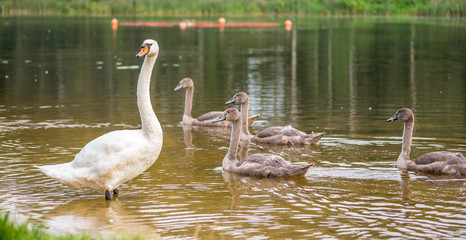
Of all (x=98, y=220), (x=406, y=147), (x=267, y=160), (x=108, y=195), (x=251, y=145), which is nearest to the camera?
(x=98, y=220)

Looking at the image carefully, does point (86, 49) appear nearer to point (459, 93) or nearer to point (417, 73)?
point (417, 73)

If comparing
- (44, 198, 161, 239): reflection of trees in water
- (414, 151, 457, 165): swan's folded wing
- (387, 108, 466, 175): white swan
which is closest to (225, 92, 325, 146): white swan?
(387, 108, 466, 175): white swan

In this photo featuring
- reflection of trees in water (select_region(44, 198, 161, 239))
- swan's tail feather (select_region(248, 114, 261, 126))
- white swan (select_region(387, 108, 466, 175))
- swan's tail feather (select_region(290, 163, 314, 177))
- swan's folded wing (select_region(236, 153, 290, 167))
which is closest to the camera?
reflection of trees in water (select_region(44, 198, 161, 239))

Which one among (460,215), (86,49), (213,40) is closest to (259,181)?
(460,215)

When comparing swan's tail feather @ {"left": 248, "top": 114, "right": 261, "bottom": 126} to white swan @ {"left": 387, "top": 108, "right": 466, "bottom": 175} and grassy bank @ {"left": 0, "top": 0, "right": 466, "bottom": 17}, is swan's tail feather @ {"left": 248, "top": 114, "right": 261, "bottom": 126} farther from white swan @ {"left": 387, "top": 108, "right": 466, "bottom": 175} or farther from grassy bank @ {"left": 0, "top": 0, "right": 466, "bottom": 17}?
grassy bank @ {"left": 0, "top": 0, "right": 466, "bottom": 17}

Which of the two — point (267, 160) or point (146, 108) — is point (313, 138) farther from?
point (146, 108)

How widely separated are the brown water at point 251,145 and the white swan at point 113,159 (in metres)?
0.38

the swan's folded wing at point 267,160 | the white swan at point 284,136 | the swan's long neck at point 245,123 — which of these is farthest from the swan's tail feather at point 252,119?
the swan's folded wing at point 267,160

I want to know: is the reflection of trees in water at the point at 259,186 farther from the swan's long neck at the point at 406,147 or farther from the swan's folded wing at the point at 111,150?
the swan's long neck at the point at 406,147

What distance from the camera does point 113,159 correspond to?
10.9 metres

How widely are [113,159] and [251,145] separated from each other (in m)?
5.79

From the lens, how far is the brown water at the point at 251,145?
10.4 metres

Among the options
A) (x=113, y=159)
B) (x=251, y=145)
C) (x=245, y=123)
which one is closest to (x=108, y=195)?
(x=113, y=159)

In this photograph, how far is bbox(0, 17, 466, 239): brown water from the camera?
34.1 feet
